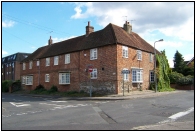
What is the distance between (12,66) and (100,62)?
47.8 m

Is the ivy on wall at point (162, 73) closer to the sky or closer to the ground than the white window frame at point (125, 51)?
closer to the ground

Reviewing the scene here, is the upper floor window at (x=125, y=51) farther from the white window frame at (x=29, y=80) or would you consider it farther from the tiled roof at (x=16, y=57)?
the tiled roof at (x=16, y=57)

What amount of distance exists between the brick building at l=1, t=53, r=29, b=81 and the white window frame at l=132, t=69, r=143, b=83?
1811 inches

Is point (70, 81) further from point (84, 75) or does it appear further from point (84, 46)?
point (84, 46)

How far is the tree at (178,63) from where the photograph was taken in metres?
41.7

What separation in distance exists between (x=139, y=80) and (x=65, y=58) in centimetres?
1117

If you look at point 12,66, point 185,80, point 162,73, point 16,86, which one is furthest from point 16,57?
point 185,80

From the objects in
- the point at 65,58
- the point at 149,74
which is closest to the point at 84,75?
the point at 65,58

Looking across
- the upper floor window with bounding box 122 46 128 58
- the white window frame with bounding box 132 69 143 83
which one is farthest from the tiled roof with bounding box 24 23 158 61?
the white window frame with bounding box 132 69 143 83

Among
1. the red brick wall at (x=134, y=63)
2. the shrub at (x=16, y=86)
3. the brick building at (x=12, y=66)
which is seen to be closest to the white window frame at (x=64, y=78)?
the red brick wall at (x=134, y=63)

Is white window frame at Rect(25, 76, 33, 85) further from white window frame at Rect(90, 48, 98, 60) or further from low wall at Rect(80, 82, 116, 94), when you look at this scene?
white window frame at Rect(90, 48, 98, 60)

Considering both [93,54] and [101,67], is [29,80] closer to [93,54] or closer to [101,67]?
[93,54]

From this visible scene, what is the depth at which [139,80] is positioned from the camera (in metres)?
26.9

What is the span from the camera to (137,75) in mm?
26828
